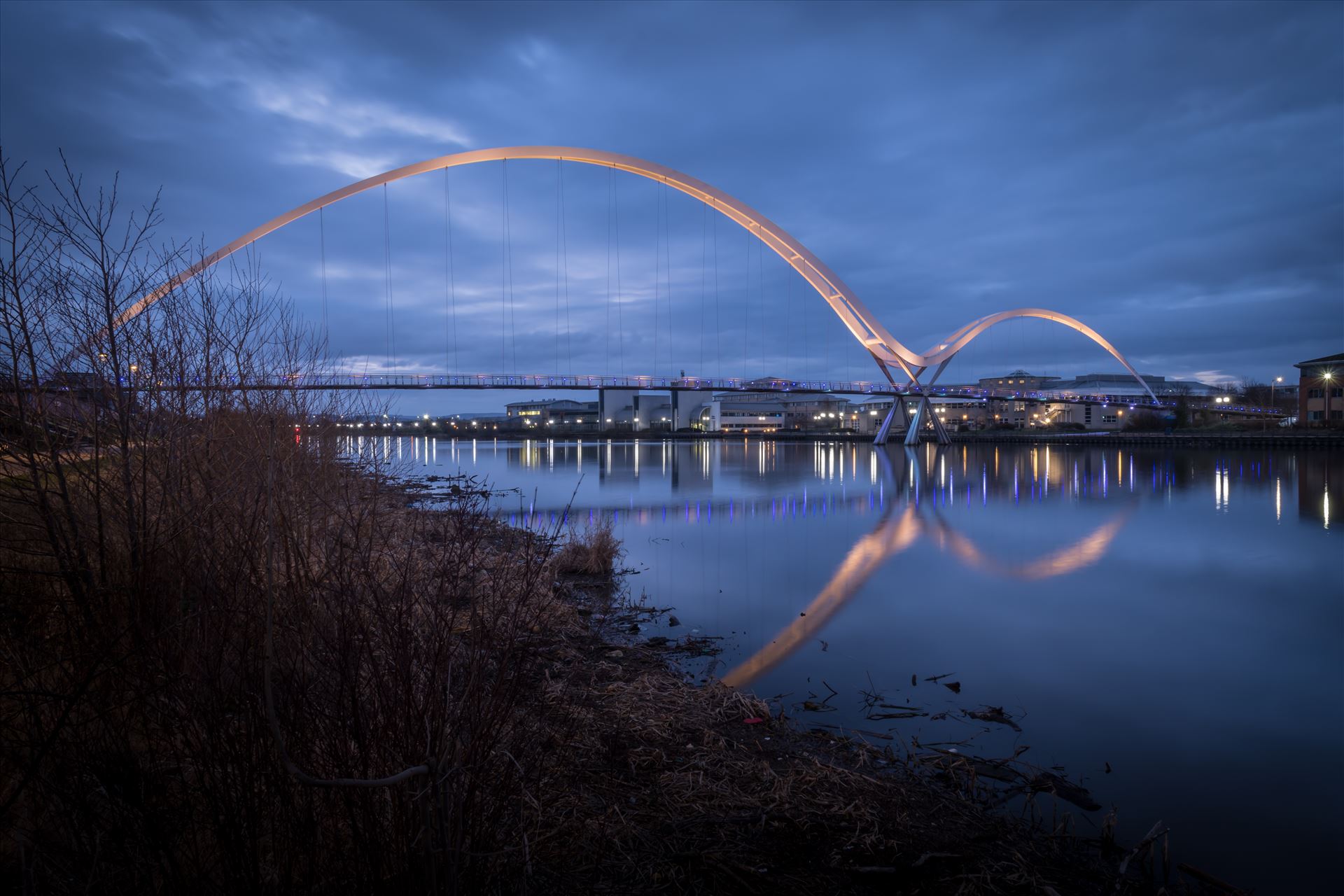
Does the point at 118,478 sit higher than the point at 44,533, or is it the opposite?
the point at 118,478

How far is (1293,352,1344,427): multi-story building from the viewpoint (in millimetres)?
60531

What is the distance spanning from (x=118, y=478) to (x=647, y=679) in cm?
373

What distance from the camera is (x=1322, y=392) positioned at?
206ft

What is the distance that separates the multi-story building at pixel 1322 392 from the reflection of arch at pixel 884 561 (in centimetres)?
6325

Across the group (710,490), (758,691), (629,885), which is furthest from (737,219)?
(629,885)

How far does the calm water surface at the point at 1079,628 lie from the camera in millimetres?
4410

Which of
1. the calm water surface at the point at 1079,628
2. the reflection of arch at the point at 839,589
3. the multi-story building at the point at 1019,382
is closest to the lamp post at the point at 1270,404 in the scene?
the multi-story building at the point at 1019,382

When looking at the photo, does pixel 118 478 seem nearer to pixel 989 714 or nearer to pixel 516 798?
pixel 516 798

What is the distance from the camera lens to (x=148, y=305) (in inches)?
201

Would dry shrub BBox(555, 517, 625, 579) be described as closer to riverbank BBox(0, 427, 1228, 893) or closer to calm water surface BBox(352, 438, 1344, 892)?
calm water surface BBox(352, 438, 1344, 892)

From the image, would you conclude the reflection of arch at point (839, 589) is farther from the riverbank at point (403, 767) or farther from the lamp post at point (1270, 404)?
the lamp post at point (1270, 404)

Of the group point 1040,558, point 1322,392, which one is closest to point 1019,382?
point 1322,392

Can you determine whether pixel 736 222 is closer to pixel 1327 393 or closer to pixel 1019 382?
pixel 1327 393

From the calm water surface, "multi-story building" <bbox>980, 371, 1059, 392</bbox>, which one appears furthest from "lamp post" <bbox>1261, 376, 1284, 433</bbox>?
the calm water surface
